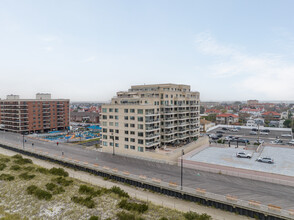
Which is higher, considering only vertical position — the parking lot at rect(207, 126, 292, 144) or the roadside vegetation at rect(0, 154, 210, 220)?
the parking lot at rect(207, 126, 292, 144)

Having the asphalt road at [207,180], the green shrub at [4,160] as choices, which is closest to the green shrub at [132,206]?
the asphalt road at [207,180]

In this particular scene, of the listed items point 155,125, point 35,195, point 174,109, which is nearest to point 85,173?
point 35,195

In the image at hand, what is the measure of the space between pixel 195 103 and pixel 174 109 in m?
11.5

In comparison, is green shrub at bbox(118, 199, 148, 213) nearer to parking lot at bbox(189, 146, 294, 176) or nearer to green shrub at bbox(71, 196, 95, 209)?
green shrub at bbox(71, 196, 95, 209)


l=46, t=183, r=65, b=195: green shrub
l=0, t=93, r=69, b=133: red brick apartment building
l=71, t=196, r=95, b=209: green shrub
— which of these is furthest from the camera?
l=0, t=93, r=69, b=133: red brick apartment building

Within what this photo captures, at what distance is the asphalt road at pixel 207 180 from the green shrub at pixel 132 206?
9.88 meters

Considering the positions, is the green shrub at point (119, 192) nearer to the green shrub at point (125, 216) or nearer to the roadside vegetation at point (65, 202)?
the roadside vegetation at point (65, 202)

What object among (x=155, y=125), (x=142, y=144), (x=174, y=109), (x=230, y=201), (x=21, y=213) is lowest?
(x=21, y=213)

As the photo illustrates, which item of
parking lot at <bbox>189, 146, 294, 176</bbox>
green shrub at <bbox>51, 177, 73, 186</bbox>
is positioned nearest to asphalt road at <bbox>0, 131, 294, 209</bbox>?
parking lot at <bbox>189, 146, 294, 176</bbox>

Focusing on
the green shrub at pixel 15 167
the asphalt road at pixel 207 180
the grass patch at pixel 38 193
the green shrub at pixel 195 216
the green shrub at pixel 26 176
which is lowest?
the grass patch at pixel 38 193

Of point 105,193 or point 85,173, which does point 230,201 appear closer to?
point 105,193

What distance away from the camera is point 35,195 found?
38.5 metres

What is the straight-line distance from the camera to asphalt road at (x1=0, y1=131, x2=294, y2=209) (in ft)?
108

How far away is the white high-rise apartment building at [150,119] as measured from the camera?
183 feet
